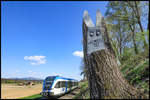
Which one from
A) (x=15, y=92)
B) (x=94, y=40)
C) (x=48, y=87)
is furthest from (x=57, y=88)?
(x=94, y=40)

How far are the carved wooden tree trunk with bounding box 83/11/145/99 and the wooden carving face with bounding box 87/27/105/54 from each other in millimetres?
88

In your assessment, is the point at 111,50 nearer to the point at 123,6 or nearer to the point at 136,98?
the point at 136,98

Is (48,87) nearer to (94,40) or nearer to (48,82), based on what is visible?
(48,82)

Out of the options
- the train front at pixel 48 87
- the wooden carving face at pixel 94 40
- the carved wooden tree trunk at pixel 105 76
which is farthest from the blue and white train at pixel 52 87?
the wooden carving face at pixel 94 40

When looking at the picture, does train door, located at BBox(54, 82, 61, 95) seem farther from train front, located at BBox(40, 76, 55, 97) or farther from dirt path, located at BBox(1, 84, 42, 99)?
dirt path, located at BBox(1, 84, 42, 99)

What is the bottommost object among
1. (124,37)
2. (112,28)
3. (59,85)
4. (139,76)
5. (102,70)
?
(59,85)

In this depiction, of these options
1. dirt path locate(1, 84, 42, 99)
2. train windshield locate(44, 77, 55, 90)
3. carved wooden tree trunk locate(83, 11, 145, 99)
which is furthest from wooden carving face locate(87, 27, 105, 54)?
dirt path locate(1, 84, 42, 99)

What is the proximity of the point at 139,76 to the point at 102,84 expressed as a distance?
1665 millimetres

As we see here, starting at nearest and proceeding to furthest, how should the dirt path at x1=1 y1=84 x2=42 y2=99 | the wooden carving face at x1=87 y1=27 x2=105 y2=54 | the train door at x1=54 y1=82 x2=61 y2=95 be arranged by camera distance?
the wooden carving face at x1=87 y1=27 x2=105 y2=54, the train door at x1=54 y1=82 x2=61 y2=95, the dirt path at x1=1 y1=84 x2=42 y2=99

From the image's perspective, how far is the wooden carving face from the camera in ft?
7.46

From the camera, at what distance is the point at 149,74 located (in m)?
3.10

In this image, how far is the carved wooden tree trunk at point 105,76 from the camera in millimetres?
2164

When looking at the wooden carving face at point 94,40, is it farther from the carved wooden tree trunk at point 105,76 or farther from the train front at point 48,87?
the train front at point 48,87

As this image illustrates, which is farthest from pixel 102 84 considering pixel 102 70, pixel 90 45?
pixel 90 45
